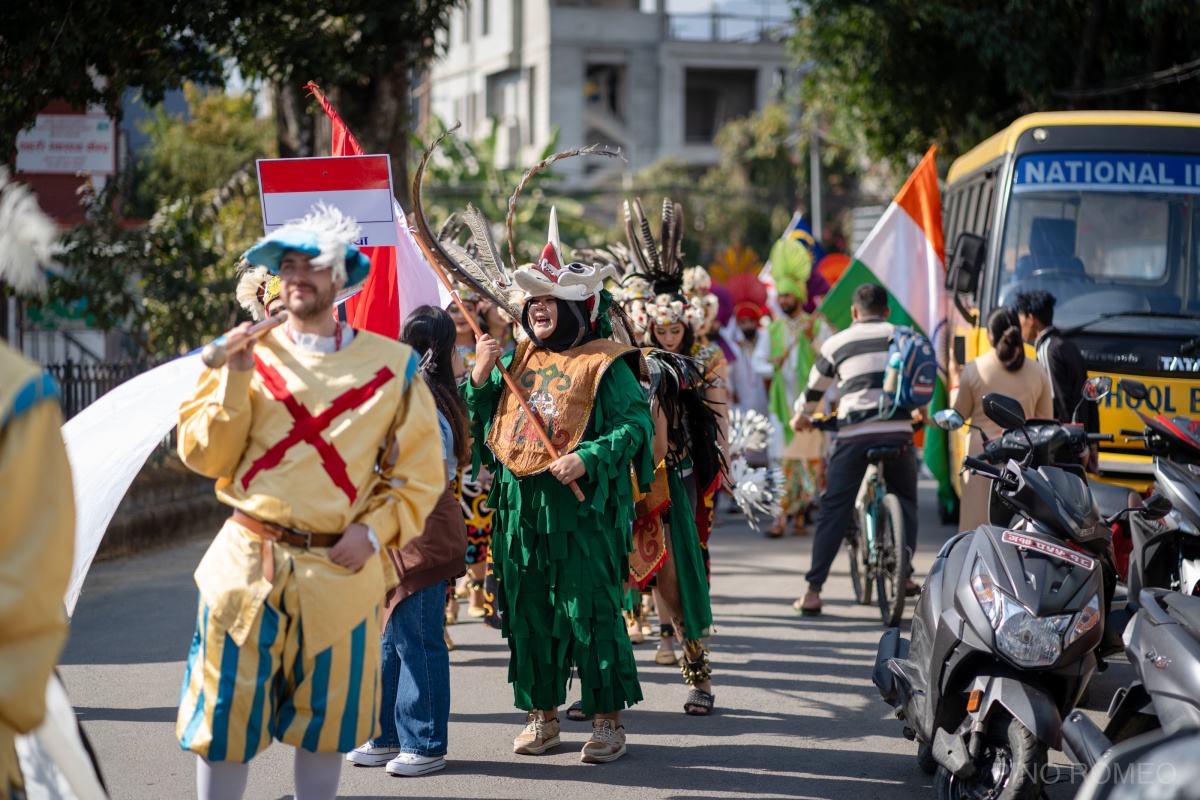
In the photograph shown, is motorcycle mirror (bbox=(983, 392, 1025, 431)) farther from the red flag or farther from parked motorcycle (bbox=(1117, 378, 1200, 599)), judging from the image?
the red flag

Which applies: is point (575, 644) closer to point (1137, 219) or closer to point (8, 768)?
point (8, 768)

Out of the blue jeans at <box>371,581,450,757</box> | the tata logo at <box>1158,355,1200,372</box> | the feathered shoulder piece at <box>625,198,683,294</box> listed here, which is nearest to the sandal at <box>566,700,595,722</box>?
the blue jeans at <box>371,581,450,757</box>

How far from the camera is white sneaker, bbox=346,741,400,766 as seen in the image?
5418 millimetres

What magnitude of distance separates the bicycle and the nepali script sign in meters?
2.73

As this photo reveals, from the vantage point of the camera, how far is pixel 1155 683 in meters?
3.89

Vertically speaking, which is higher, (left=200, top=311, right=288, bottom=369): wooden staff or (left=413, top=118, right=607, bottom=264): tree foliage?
(left=413, top=118, right=607, bottom=264): tree foliage

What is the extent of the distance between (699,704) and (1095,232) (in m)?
5.16

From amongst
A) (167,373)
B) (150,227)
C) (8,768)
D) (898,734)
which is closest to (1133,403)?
(898,734)

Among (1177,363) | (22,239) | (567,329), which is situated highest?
(22,239)

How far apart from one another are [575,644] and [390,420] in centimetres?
193

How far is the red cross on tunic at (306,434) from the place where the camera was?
3668 mm

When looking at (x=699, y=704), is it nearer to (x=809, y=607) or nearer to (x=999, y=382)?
(x=809, y=607)

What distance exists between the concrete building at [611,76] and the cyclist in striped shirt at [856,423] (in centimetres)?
3633

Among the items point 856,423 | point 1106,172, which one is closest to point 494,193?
point 1106,172
